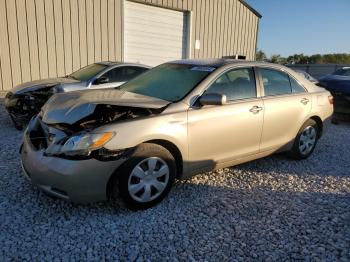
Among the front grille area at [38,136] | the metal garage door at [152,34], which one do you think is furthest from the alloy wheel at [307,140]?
the metal garage door at [152,34]

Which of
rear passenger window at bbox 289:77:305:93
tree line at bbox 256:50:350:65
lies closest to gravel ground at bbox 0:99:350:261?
rear passenger window at bbox 289:77:305:93

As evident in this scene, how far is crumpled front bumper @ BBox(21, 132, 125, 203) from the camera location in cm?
288

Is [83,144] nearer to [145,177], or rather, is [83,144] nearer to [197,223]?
[145,177]

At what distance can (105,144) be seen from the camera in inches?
116

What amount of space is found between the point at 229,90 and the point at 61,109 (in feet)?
6.51

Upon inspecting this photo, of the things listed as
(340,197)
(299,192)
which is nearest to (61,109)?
(299,192)

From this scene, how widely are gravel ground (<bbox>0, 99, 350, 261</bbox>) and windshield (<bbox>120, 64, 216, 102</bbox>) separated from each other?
115 cm

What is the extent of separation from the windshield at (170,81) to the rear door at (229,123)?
0.75 feet

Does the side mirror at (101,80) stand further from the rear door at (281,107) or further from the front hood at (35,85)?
the rear door at (281,107)

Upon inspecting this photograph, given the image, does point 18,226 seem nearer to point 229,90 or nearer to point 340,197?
point 229,90

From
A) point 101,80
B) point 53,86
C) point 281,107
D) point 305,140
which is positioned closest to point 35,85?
point 53,86

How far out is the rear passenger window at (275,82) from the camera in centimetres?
437

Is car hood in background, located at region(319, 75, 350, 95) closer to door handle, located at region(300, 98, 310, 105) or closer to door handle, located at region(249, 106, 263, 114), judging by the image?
door handle, located at region(300, 98, 310, 105)

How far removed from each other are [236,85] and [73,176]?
7.47 feet
